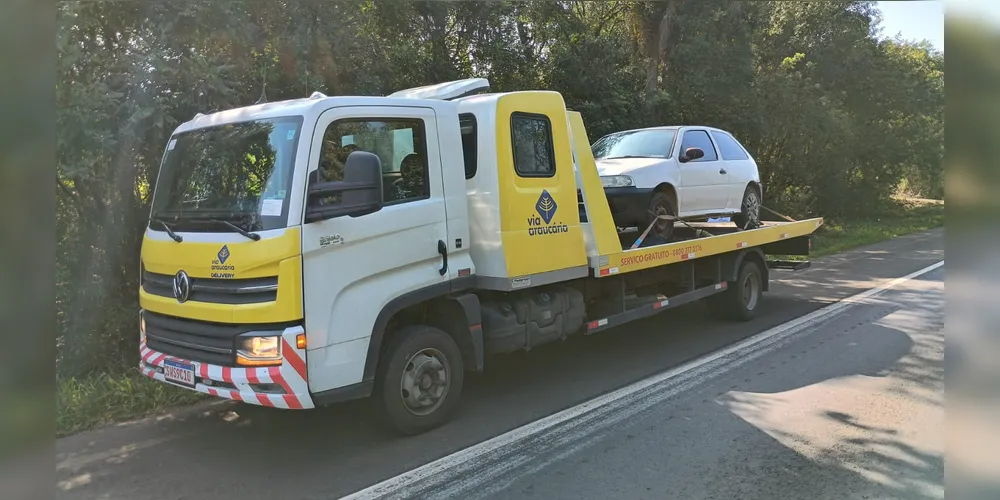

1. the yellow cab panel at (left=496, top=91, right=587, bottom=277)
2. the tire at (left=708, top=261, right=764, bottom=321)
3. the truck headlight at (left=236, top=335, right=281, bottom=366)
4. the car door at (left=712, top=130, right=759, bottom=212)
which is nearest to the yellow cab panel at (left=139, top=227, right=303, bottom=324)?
the truck headlight at (left=236, top=335, right=281, bottom=366)

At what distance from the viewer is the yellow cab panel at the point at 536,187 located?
532cm

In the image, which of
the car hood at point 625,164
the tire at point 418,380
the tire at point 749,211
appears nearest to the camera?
→ the tire at point 418,380

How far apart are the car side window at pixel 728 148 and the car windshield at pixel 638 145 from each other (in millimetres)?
1070

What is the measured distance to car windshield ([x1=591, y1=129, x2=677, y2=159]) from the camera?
8.20 m

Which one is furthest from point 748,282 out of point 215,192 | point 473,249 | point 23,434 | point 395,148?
point 23,434

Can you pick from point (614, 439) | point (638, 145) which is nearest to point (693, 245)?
point (638, 145)

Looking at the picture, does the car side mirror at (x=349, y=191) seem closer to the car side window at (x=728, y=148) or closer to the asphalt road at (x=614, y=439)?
the asphalt road at (x=614, y=439)

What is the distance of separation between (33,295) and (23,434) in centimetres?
38

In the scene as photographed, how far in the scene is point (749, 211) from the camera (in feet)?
31.4

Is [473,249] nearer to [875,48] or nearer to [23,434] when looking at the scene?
[23,434]

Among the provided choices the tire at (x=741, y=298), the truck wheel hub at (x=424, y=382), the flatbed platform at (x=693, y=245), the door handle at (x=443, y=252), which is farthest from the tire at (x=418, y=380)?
the tire at (x=741, y=298)

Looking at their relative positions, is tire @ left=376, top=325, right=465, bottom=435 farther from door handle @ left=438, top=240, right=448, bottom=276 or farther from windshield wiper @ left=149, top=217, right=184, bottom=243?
windshield wiper @ left=149, top=217, right=184, bottom=243

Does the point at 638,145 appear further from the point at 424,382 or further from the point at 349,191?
the point at 349,191

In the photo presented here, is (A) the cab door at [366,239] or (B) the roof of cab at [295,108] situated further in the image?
(B) the roof of cab at [295,108]
